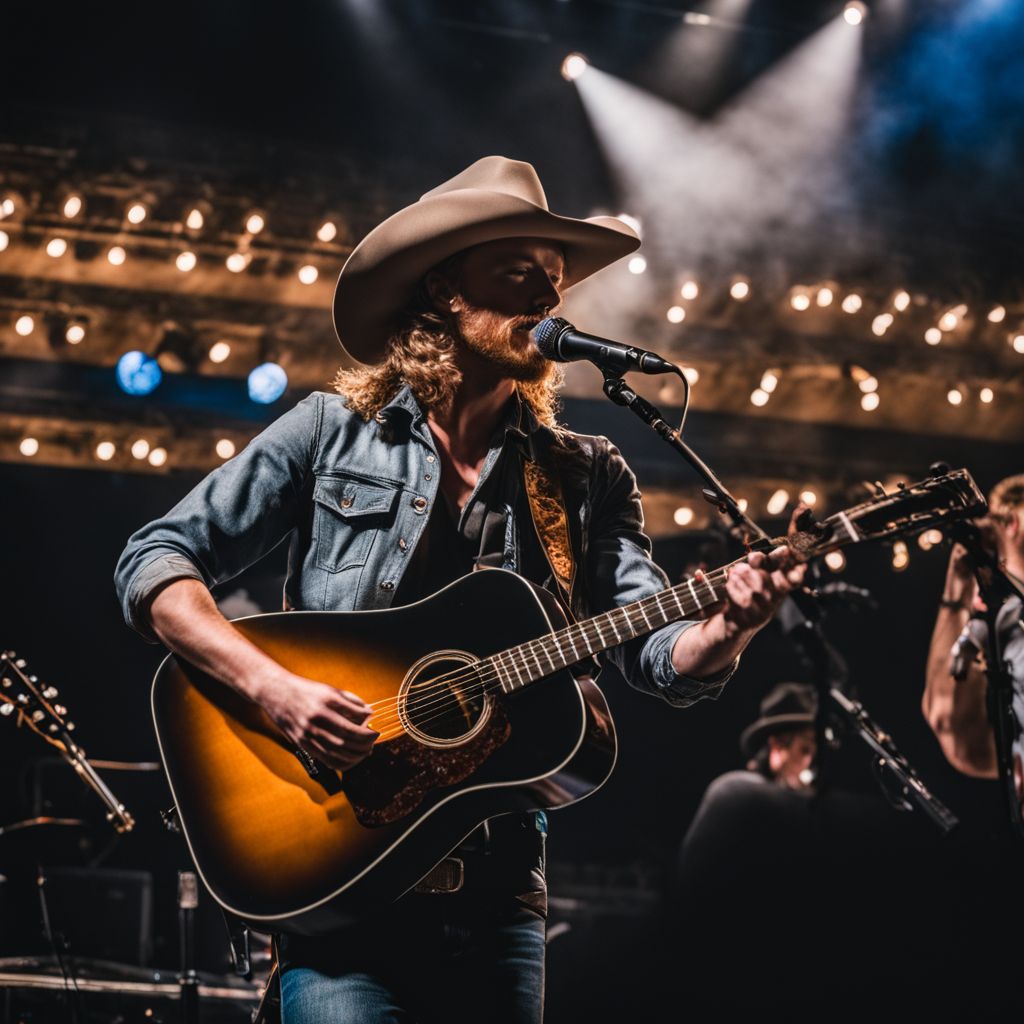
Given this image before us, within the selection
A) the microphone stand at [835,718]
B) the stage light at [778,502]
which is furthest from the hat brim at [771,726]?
the stage light at [778,502]

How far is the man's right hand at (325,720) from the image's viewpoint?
Answer: 2254mm

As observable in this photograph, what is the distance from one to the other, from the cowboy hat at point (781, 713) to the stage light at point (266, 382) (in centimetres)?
425

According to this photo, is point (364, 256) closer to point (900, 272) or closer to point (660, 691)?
point (660, 691)

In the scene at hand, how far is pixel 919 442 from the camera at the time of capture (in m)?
9.72

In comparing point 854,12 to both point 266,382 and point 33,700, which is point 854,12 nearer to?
point 266,382

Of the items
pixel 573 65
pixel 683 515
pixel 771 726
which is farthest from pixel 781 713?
pixel 573 65

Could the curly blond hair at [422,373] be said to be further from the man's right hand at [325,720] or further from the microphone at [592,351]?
the man's right hand at [325,720]

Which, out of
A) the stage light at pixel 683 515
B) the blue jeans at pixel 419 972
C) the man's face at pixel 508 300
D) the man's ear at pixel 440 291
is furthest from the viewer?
the stage light at pixel 683 515

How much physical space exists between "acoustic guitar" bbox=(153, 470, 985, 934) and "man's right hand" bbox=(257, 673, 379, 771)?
6cm

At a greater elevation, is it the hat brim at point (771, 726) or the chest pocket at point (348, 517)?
the chest pocket at point (348, 517)

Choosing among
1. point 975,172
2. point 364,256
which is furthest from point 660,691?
point 975,172

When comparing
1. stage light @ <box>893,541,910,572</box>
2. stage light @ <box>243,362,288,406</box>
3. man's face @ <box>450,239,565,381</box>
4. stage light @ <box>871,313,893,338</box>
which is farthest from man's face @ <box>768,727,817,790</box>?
man's face @ <box>450,239,565,381</box>

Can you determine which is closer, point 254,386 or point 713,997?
point 713,997

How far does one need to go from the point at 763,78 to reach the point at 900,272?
1992 millimetres
